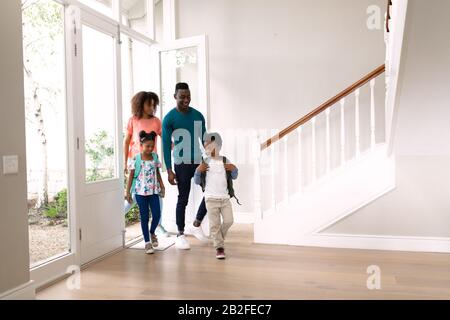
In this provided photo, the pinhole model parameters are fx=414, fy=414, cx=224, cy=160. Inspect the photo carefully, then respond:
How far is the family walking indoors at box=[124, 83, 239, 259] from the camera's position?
146 inches

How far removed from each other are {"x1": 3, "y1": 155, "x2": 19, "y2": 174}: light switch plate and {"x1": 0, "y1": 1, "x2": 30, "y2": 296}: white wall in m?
0.03

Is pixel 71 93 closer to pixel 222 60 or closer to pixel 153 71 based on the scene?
pixel 153 71

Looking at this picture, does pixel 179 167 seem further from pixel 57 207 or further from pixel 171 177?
pixel 57 207

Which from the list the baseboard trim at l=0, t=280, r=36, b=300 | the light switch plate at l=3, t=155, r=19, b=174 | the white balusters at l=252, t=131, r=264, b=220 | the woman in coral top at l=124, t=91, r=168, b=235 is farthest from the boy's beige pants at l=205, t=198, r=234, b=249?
the light switch plate at l=3, t=155, r=19, b=174

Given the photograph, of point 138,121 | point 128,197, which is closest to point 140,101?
point 138,121

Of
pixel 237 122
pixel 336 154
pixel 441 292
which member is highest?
pixel 237 122

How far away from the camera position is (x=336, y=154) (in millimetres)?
5031

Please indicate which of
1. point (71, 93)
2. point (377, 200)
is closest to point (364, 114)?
point (377, 200)

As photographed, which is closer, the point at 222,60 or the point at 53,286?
the point at 53,286

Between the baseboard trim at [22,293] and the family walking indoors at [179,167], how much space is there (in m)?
1.27

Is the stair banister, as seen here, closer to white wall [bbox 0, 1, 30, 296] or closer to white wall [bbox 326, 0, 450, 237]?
white wall [bbox 326, 0, 450, 237]

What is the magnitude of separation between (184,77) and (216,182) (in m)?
1.77

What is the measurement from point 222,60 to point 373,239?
2.91m

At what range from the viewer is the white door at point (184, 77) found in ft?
14.7
